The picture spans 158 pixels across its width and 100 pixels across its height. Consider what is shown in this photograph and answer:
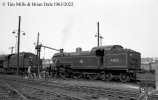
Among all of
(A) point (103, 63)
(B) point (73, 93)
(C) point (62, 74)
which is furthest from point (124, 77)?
(C) point (62, 74)

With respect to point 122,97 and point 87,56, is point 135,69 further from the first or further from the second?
point 122,97

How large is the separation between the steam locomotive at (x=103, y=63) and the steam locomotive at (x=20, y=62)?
25.9 ft

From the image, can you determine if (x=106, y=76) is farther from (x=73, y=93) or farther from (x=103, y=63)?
(x=73, y=93)

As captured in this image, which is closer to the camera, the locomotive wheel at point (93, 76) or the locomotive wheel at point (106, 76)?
the locomotive wheel at point (106, 76)

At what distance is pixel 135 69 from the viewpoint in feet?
64.5

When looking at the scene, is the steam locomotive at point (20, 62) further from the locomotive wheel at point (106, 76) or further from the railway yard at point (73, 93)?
the railway yard at point (73, 93)

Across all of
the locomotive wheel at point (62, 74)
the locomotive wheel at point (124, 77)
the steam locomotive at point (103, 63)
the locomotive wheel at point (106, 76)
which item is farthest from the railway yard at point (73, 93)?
the locomotive wheel at point (62, 74)

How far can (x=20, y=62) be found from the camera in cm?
3216

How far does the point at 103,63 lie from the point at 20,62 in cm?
1592

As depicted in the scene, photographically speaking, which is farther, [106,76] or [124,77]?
[106,76]

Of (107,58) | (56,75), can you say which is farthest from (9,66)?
(107,58)

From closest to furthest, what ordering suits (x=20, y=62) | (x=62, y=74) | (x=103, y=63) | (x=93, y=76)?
1. (x=103, y=63)
2. (x=93, y=76)
3. (x=62, y=74)
4. (x=20, y=62)

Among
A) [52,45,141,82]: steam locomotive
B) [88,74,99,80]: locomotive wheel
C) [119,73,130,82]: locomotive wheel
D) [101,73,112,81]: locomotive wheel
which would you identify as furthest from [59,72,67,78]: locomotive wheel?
[119,73,130,82]: locomotive wheel

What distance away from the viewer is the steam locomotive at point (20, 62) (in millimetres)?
31172
